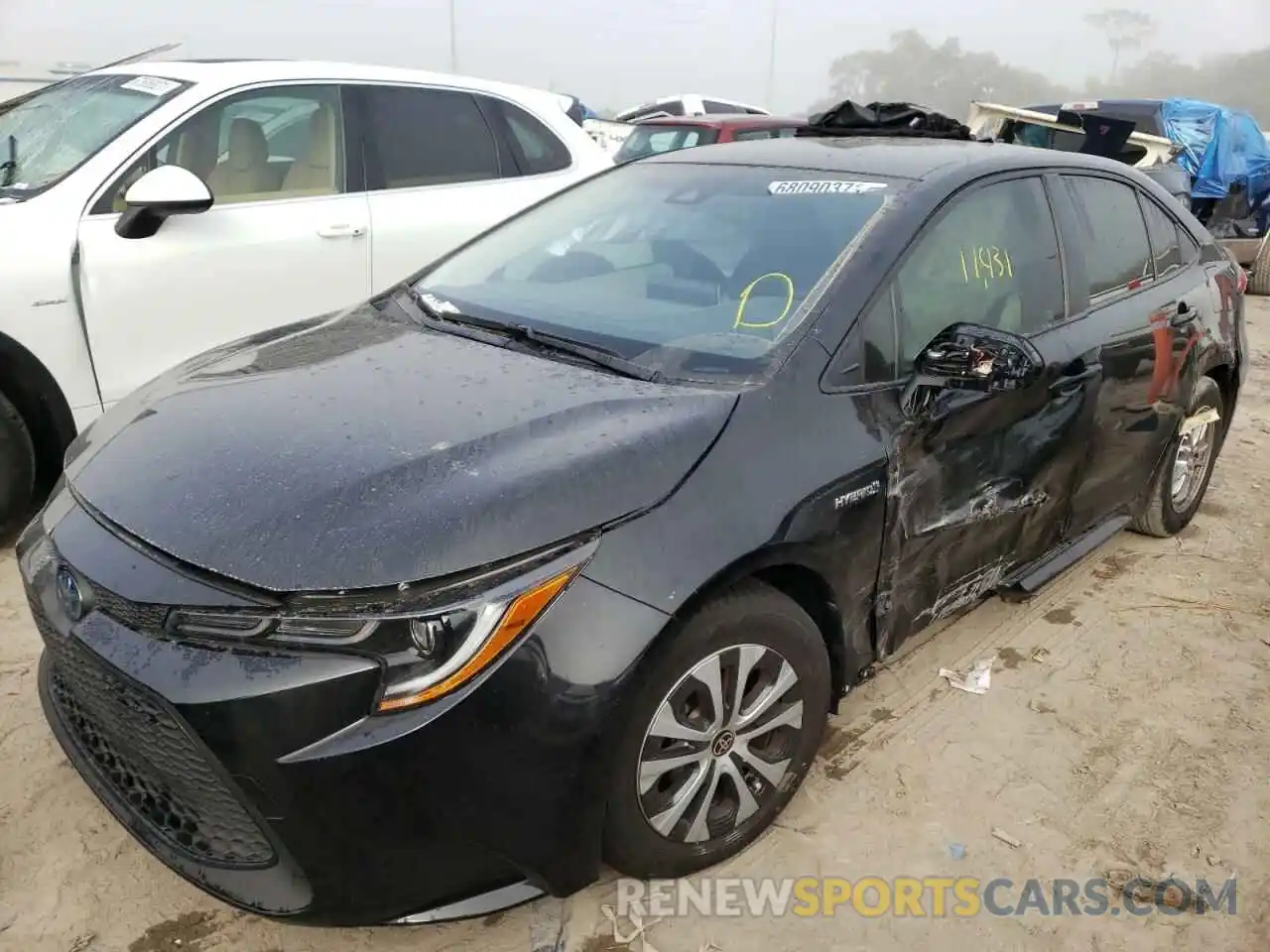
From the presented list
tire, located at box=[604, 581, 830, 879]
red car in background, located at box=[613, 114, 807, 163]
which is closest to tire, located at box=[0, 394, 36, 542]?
tire, located at box=[604, 581, 830, 879]

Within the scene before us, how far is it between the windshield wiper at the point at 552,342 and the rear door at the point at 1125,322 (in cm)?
148

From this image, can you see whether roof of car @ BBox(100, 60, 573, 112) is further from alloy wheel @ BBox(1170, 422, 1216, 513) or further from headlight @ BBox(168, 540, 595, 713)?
alloy wheel @ BBox(1170, 422, 1216, 513)

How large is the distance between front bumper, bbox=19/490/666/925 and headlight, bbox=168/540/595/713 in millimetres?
27

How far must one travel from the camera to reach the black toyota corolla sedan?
1702mm

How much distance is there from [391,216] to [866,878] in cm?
337

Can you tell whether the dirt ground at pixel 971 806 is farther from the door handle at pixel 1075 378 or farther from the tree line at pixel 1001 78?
the tree line at pixel 1001 78

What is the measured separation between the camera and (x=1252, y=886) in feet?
7.67

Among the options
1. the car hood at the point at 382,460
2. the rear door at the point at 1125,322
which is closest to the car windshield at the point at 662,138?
the rear door at the point at 1125,322

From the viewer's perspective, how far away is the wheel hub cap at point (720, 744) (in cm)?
200

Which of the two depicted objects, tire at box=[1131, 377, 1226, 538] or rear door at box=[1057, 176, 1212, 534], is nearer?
rear door at box=[1057, 176, 1212, 534]

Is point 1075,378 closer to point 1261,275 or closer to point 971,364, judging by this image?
point 971,364

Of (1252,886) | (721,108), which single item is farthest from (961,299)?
(721,108)

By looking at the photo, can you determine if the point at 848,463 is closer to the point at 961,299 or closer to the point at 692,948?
the point at 961,299

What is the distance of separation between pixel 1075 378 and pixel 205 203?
3039mm
